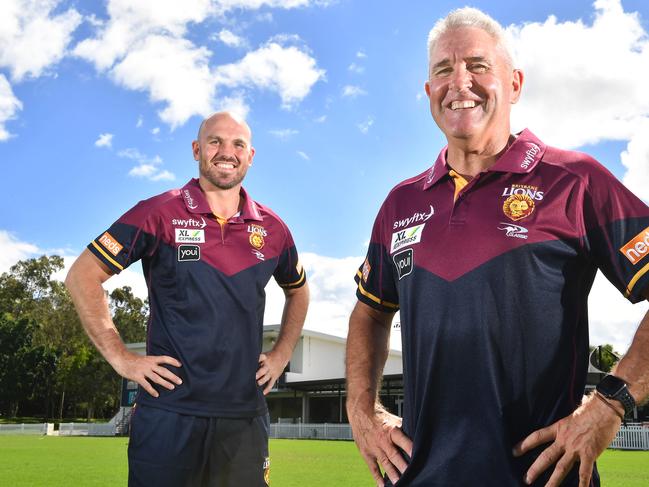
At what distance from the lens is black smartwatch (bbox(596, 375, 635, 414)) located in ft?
6.97

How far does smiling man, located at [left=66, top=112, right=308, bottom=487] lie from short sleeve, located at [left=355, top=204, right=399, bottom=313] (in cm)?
161

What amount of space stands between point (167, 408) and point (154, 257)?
103cm

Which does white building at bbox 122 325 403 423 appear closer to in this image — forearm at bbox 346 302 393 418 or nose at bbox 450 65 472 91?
forearm at bbox 346 302 393 418

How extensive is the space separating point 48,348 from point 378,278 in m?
62.2

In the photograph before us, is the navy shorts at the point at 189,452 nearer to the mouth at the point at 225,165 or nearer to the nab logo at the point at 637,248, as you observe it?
the mouth at the point at 225,165

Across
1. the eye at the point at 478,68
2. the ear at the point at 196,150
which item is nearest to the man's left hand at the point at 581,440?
the eye at the point at 478,68

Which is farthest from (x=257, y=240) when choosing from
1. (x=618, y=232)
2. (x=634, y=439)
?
(x=634, y=439)

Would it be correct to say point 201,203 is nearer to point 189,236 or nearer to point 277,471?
point 189,236

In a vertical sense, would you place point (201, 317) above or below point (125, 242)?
below

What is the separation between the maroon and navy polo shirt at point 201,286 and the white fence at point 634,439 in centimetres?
2435

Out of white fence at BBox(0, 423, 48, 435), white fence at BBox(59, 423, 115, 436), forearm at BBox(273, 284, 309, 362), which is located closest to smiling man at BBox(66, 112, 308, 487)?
forearm at BBox(273, 284, 309, 362)

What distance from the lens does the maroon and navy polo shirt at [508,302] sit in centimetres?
225

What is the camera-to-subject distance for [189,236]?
4590mm

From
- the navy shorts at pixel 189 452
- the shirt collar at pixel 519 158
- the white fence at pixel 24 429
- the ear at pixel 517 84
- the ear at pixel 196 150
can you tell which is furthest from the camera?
the white fence at pixel 24 429
